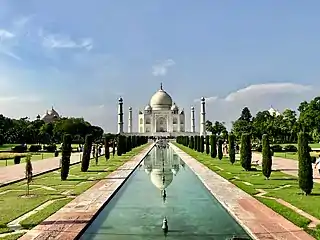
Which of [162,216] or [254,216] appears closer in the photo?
[254,216]

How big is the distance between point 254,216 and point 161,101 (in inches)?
3022

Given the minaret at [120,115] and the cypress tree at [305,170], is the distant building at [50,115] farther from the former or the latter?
the cypress tree at [305,170]

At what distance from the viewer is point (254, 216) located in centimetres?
709

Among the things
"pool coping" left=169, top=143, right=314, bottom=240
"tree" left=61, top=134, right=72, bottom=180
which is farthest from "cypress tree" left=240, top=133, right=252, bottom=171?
"tree" left=61, top=134, right=72, bottom=180

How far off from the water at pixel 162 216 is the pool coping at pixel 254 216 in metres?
0.12

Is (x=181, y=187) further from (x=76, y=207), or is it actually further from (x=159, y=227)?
(x=159, y=227)

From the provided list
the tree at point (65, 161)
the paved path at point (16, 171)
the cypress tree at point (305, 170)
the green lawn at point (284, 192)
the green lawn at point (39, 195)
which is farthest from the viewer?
the paved path at point (16, 171)

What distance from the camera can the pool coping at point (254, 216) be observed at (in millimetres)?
5877

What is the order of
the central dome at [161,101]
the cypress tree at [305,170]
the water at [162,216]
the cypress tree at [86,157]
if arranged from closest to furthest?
the water at [162,216]
the cypress tree at [305,170]
the cypress tree at [86,157]
the central dome at [161,101]

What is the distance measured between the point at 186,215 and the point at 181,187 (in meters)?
3.88

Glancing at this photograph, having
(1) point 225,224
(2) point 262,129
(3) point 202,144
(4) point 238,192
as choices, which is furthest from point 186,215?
(2) point 262,129

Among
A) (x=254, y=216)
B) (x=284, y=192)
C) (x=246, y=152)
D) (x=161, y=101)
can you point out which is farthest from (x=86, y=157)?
(x=161, y=101)

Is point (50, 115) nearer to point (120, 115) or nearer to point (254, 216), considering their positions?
point (120, 115)

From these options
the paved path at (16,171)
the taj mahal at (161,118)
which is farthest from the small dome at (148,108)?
the paved path at (16,171)
